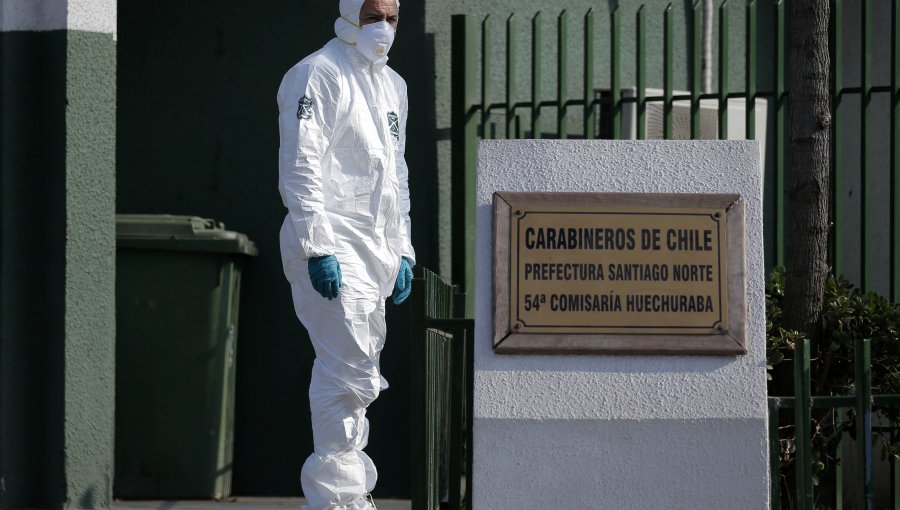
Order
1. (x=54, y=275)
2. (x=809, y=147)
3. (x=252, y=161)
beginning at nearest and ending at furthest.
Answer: (x=809, y=147) < (x=54, y=275) < (x=252, y=161)

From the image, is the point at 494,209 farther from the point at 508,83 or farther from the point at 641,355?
the point at 508,83

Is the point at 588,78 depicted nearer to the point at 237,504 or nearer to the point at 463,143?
the point at 463,143

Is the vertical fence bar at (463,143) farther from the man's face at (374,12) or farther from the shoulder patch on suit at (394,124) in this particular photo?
the man's face at (374,12)

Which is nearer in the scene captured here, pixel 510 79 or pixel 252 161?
pixel 510 79

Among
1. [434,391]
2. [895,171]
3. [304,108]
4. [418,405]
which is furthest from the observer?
[895,171]

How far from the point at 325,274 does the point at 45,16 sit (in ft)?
6.70

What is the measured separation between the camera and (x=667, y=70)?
20.9ft

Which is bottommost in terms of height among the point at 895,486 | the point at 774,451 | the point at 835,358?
the point at 895,486

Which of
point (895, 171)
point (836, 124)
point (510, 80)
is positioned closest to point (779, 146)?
point (836, 124)

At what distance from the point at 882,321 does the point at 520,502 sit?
2.20 meters

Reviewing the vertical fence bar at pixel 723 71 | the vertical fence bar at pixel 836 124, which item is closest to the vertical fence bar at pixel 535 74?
the vertical fence bar at pixel 723 71

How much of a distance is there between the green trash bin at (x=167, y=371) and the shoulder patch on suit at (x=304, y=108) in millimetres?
1447

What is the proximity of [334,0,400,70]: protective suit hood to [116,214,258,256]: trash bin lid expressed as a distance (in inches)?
55.2

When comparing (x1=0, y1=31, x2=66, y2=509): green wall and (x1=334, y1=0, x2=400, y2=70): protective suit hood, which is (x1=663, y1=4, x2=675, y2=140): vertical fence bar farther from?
(x1=0, y1=31, x2=66, y2=509): green wall
